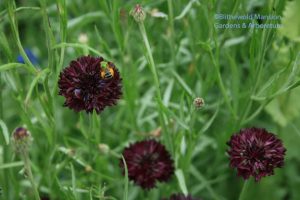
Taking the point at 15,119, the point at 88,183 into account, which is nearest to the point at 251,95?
the point at 88,183

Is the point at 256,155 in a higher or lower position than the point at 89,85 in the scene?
lower

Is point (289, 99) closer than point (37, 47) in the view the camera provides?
Yes

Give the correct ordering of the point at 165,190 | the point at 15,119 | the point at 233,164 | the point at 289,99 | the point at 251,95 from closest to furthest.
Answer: the point at 233,164 → the point at 251,95 → the point at 165,190 → the point at 289,99 → the point at 15,119

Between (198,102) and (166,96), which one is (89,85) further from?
(166,96)

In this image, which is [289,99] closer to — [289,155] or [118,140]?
[289,155]

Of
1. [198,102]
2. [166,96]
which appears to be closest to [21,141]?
[198,102]

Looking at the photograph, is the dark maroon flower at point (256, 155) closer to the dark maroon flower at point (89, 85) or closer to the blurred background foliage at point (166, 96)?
the blurred background foliage at point (166, 96)
